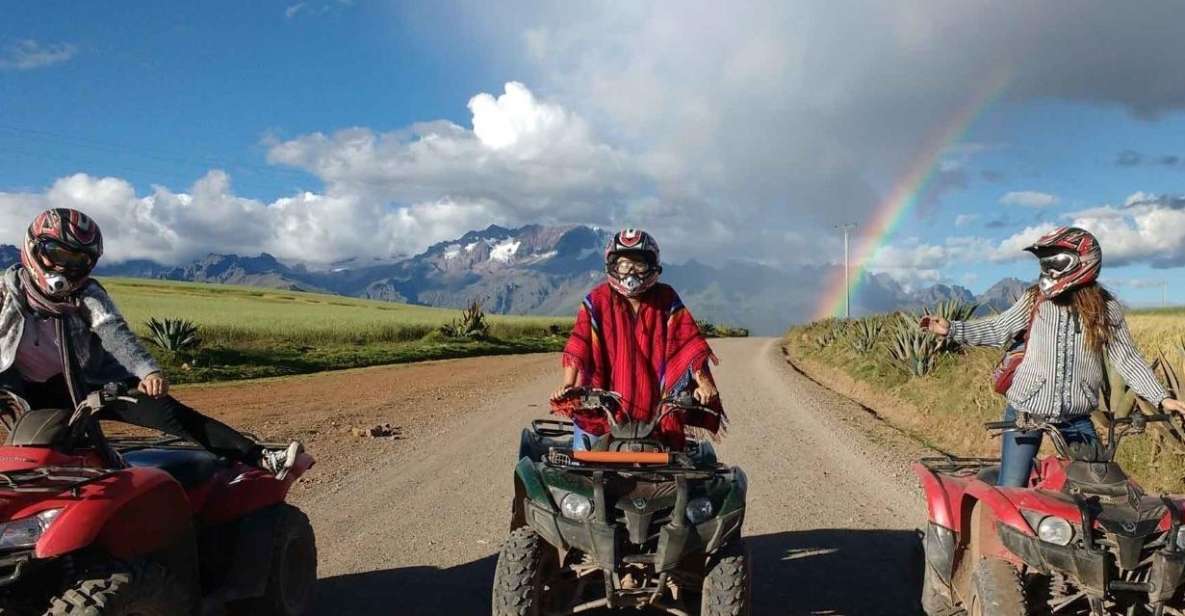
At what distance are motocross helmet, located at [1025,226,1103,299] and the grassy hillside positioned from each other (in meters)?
4.64

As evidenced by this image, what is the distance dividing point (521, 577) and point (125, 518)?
5.44 ft

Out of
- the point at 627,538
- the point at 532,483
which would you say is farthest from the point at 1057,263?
the point at 532,483

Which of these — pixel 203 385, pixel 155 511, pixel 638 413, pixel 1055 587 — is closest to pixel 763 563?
pixel 638 413

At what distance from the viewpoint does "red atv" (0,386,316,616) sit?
316cm

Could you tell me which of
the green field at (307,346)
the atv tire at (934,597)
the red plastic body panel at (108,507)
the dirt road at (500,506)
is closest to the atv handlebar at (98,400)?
the red plastic body panel at (108,507)

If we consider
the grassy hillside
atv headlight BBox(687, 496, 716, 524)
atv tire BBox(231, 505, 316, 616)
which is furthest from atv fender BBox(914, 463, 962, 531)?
the grassy hillside

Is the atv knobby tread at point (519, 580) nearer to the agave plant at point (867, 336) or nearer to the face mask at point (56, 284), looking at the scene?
the face mask at point (56, 284)

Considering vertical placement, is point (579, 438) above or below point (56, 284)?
below

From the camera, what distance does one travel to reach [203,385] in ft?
60.5

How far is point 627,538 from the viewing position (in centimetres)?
398

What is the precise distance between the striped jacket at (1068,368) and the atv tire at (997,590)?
1.01 meters

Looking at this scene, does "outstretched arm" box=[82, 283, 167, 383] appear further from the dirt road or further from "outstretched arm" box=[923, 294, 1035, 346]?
"outstretched arm" box=[923, 294, 1035, 346]

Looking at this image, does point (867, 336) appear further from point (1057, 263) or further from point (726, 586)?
point (726, 586)

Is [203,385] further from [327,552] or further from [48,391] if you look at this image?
[48,391]
